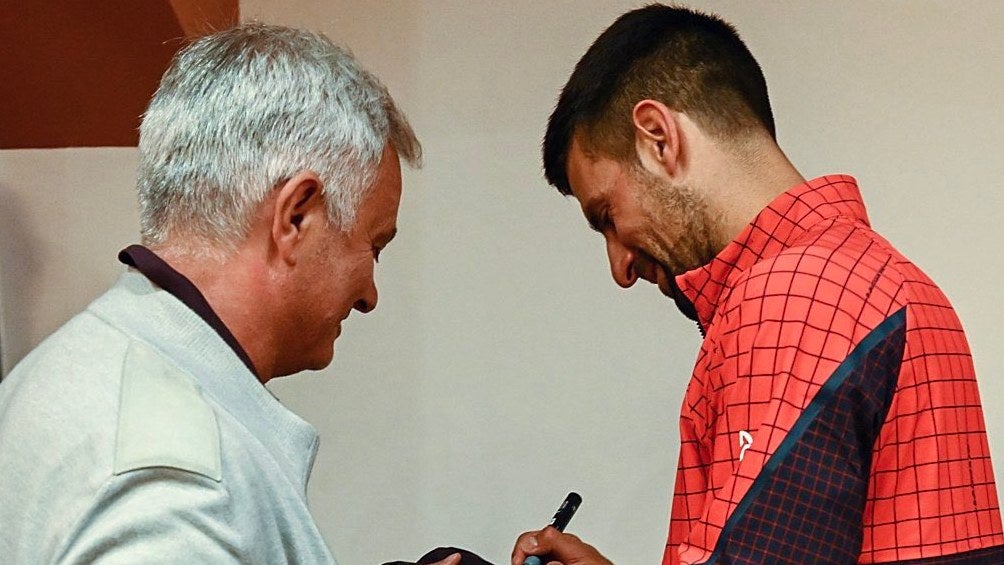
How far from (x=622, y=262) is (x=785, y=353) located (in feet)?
0.99

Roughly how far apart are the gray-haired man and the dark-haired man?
0.25m

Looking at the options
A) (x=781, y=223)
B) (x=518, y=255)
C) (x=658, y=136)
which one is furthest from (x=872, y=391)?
(x=518, y=255)

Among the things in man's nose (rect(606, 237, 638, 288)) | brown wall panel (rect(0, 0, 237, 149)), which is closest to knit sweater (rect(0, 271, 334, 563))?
man's nose (rect(606, 237, 638, 288))

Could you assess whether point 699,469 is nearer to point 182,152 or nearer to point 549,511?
point 182,152

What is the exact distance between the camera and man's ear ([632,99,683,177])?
1022 millimetres

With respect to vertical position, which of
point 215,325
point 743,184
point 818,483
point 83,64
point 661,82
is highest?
point 83,64

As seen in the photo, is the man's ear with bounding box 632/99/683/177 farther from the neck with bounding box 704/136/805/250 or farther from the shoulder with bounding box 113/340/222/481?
the shoulder with bounding box 113/340/222/481

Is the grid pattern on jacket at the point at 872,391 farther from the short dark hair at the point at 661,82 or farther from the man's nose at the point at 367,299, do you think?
the man's nose at the point at 367,299

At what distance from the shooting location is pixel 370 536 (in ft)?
5.86

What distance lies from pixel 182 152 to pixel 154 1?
2.50 ft

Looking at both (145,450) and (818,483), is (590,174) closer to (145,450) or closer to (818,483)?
(818,483)

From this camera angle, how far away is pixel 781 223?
0.96 m

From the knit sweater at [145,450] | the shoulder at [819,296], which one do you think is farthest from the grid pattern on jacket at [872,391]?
the knit sweater at [145,450]

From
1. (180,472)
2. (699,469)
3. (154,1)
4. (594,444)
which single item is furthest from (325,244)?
(594,444)
